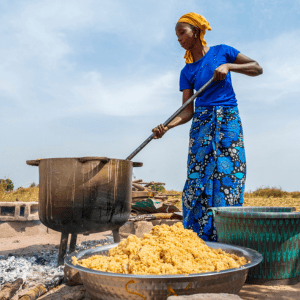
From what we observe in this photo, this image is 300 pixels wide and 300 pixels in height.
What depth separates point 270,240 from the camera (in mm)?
2381

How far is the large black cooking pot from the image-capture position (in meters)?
2.89

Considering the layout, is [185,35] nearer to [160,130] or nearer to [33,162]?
[160,130]

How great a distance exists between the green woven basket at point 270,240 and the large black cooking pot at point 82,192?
1100mm

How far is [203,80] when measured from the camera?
133 inches

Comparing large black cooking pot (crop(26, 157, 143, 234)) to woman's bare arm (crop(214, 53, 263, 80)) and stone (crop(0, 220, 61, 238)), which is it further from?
stone (crop(0, 220, 61, 238))

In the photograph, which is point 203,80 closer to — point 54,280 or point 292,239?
point 292,239

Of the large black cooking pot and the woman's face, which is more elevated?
the woman's face

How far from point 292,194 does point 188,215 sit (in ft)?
36.1

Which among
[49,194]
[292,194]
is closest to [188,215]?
[49,194]

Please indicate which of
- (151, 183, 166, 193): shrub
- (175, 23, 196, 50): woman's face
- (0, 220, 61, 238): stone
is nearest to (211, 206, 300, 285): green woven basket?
(175, 23, 196, 50): woman's face

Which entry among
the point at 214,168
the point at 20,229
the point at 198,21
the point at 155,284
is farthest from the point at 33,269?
the point at 198,21

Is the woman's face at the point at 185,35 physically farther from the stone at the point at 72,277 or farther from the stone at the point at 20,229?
the stone at the point at 20,229

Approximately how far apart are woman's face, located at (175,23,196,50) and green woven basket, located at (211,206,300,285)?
194cm

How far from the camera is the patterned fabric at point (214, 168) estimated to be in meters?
3.06
